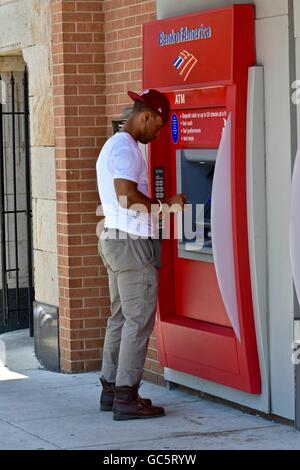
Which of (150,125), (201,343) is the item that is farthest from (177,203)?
(201,343)

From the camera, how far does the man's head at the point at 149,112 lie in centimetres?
698

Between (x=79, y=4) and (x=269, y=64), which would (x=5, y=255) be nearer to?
(x=79, y=4)

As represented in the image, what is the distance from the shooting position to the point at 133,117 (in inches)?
278

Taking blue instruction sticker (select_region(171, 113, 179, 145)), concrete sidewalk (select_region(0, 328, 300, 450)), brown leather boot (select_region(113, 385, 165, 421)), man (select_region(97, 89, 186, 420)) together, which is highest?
blue instruction sticker (select_region(171, 113, 179, 145))

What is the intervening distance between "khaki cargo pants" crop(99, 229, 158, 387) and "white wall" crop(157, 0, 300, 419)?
0.76 m

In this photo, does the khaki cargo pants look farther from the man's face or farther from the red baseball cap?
the red baseball cap

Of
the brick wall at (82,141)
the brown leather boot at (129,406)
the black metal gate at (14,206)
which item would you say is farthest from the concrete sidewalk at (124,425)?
the black metal gate at (14,206)

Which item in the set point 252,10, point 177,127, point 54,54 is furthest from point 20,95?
point 252,10

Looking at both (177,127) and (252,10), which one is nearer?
(252,10)

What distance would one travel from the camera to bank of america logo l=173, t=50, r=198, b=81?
7.21 metres

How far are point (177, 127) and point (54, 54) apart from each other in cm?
178

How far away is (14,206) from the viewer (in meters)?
11.5

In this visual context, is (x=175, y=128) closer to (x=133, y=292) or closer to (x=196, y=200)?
(x=196, y=200)

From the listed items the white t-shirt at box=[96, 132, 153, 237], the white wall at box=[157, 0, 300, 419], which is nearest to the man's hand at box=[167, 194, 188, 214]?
the white t-shirt at box=[96, 132, 153, 237]
